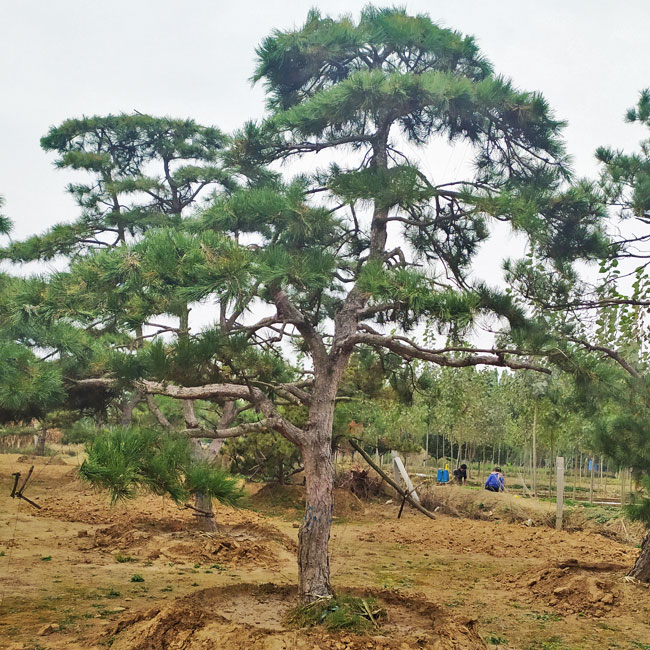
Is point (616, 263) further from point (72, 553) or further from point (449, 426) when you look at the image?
point (449, 426)

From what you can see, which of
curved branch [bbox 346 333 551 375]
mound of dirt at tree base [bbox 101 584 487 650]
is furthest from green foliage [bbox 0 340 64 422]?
curved branch [bbox 346 333 551 375]

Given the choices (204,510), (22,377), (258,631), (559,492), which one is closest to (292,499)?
(559,492)

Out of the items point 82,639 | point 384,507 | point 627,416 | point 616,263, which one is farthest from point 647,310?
point 384,507

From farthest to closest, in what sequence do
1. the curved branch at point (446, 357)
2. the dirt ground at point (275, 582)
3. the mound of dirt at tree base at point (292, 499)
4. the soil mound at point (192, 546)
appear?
the mound of dirt at tree base at point (292, 499) < the soil mound at point (192, 546) < the curved branch at point (446, 357) < the dirt ground at point (275, 582)

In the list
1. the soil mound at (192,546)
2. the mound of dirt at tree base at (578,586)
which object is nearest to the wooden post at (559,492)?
the mound of dirt at tree base at (578,586)

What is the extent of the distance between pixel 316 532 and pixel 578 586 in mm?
3409

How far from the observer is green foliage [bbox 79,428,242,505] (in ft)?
11.2

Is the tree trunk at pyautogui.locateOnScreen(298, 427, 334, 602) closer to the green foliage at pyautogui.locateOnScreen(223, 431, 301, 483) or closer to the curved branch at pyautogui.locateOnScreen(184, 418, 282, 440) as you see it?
the curved branch at pyautogui.locateOnScreen(184, 418, 282, 440)

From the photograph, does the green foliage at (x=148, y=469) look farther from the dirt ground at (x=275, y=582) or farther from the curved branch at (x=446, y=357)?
the curved branch at (x=446, y=357)

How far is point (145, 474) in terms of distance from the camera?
386 centimetres

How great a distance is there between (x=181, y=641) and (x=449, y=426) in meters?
18.8

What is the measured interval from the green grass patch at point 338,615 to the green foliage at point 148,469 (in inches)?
46.5

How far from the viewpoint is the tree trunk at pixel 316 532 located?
4.86 meters

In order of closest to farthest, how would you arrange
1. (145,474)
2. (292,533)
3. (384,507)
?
(145,474)
(292,533)
(384,507)
